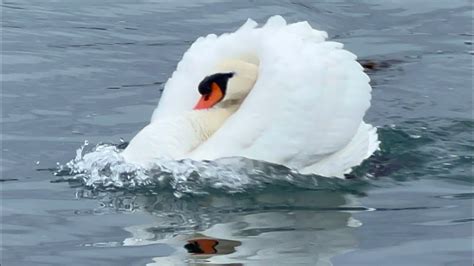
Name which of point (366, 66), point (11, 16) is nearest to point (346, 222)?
point (366, 66)

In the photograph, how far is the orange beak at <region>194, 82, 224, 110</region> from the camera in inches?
345

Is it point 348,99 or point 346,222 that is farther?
point 348,99

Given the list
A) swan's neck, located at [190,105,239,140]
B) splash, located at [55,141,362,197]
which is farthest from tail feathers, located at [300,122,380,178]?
swan's neck, located at [190,105,239,140]

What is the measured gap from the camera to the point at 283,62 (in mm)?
8375

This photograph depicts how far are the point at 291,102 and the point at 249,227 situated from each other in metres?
1.01

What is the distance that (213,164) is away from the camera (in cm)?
809

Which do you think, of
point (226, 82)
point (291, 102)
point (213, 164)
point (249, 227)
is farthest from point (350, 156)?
point (249, 227)

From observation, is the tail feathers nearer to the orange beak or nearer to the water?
the water

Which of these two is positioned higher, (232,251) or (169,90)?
(169,90)

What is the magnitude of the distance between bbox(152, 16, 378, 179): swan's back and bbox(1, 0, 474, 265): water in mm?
122

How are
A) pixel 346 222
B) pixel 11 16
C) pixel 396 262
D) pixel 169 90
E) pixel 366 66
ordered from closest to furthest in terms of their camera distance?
pixel 396 262 < pixel 346 222 < pixel 169 90 < pixel 366 66 < pixel 11 16

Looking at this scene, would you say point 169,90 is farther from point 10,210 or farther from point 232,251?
point 232,251

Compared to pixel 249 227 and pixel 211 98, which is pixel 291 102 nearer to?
pixel 211 98

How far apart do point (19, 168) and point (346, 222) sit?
2084 millimetres
